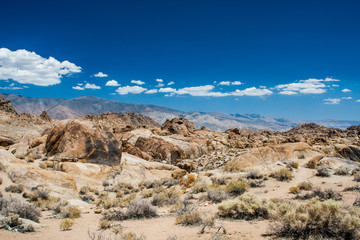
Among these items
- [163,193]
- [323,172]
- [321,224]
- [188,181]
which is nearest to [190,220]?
[321,224]

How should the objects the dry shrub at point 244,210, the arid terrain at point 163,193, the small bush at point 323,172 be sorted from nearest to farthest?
1. the arid terrain at point 163,193
2. the dry shrub at point 244,210
3. the small bush at point 323,172

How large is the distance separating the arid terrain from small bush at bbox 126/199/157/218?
1.6 inches

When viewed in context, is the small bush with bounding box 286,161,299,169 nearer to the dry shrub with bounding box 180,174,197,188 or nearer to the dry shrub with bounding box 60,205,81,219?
the dry shrub with bounding box 180,174,197,188

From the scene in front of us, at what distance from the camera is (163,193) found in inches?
495

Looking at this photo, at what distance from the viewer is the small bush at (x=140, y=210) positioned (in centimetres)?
891

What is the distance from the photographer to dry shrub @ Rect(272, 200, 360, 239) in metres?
5.52

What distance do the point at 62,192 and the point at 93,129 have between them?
8.75 metres

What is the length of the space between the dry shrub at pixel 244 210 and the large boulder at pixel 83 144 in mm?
13791

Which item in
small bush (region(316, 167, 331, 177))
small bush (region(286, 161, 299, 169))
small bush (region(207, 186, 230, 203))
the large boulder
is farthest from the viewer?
the large boulder

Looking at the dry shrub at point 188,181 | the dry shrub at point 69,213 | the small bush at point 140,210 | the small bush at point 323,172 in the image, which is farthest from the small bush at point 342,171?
the dry shrub at point 69,213

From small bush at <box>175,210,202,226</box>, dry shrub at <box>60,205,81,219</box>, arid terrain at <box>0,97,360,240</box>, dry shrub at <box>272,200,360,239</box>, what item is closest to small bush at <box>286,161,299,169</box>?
arid terrain at <box>0,97,360,240</box>

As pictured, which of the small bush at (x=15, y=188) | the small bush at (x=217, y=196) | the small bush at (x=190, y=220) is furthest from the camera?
the small bush at (x=217, y=196)

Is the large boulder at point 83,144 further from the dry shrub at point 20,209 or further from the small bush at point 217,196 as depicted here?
the small bush at point 217,196

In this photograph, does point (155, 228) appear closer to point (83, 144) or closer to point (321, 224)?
point (321, 224)
